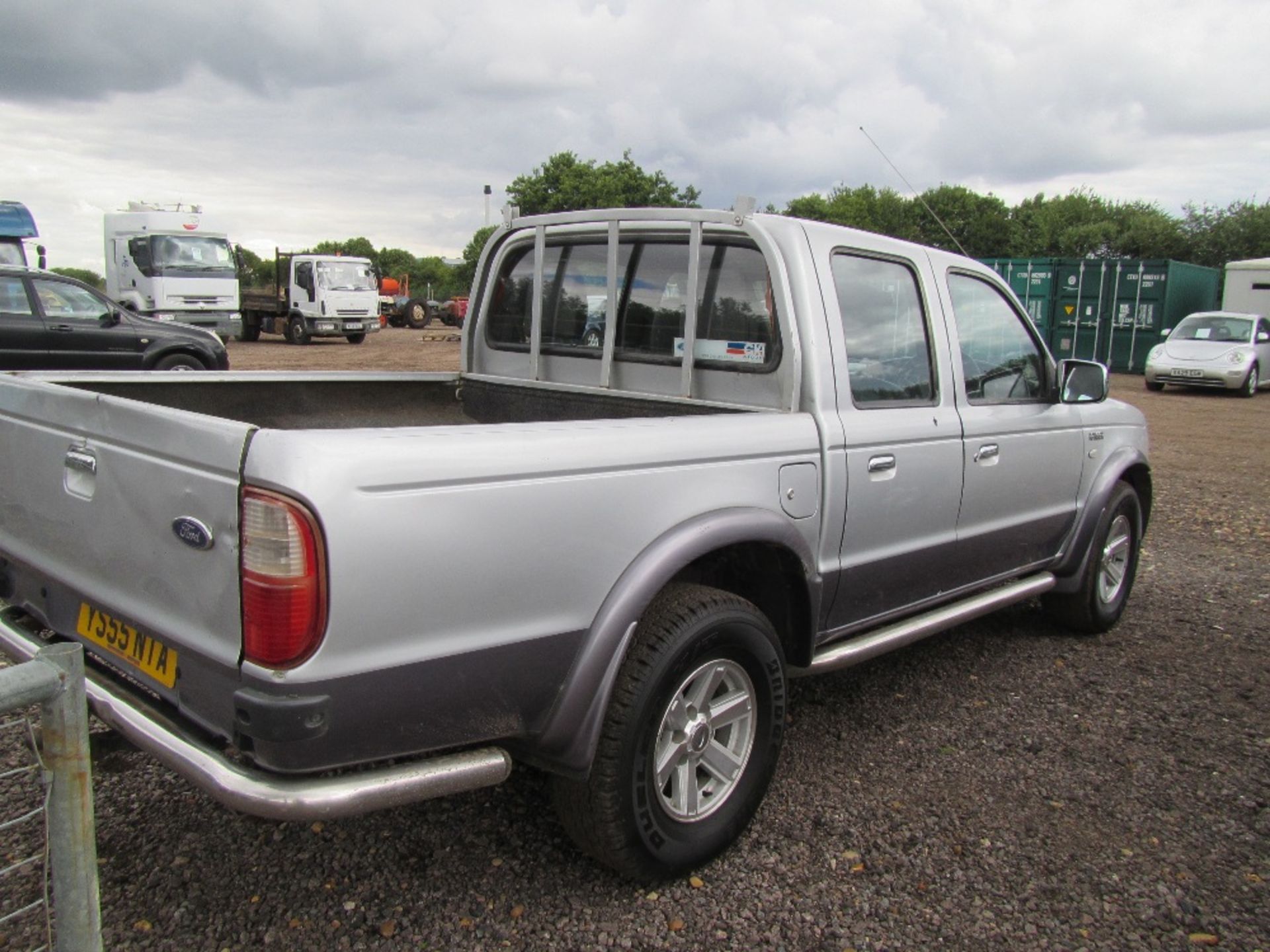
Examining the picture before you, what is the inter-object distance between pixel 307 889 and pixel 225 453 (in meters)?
1.31

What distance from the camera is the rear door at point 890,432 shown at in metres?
3.20

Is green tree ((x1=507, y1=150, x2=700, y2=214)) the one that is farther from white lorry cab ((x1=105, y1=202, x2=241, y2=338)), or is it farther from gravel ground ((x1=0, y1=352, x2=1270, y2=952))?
gravel ground ((x1=0, y1=352, x2=1270, y2=952))

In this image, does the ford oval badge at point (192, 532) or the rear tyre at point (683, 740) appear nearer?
the ford oval badge at point (192, 532)

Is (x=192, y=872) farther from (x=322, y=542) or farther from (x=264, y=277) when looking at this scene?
(x=264, y=277)

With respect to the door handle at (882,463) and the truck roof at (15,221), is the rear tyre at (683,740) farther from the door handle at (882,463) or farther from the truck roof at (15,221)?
the truck roof at (15,221)

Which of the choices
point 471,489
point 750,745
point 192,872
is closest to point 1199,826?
point 750,745

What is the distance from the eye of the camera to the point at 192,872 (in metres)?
2.65

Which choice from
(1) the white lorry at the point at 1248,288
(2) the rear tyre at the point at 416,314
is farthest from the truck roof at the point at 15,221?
(1) the white lorry at the point at 1248,288

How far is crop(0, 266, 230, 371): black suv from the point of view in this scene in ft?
36.3

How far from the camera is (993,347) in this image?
4055 millimetres

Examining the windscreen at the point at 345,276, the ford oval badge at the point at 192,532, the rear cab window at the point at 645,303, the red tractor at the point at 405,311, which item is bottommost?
the ford oval badge at the point at 192,532

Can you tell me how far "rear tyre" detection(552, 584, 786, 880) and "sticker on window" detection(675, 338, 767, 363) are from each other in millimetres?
930

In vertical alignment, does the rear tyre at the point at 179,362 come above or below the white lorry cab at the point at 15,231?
below

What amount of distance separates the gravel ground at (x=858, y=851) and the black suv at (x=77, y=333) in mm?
8890
